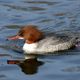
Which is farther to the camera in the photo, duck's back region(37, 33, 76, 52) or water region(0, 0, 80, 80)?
duck's back region(37, 33, 76, 52)

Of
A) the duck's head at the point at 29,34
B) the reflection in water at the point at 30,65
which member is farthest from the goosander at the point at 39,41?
the reflection in water at the point at 30,65

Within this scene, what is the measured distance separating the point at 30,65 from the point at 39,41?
1196 millimetres

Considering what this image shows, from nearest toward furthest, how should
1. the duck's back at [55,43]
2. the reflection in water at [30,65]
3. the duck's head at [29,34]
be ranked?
the reflection in water at [30,65]
the duck's head at [29,34]
the duck's back at [55,43]

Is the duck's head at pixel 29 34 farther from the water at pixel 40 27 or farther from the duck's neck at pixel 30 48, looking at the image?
the water at pixel 40 27

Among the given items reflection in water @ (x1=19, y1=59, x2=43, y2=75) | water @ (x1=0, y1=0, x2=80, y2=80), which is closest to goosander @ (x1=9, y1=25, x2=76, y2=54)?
water @ (x1=0, y1=0, x2=80, y2=80)

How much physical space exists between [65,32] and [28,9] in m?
2.52

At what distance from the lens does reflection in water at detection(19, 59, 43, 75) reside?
42.6ft

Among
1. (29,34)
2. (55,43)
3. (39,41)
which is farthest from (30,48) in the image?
(55,43)

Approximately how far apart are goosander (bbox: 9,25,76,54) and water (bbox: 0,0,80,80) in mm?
258

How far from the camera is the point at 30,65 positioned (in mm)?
13516

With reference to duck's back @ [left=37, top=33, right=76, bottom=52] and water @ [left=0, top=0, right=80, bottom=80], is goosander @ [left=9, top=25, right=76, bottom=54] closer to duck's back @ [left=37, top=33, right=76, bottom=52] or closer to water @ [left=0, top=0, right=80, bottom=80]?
duck's back @ [left=37, top=33, right=76, bottom=52]

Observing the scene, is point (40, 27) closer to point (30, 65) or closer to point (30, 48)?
point (30, 48)

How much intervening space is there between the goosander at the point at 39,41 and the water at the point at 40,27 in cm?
26

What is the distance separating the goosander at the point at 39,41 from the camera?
14383 millimetres
